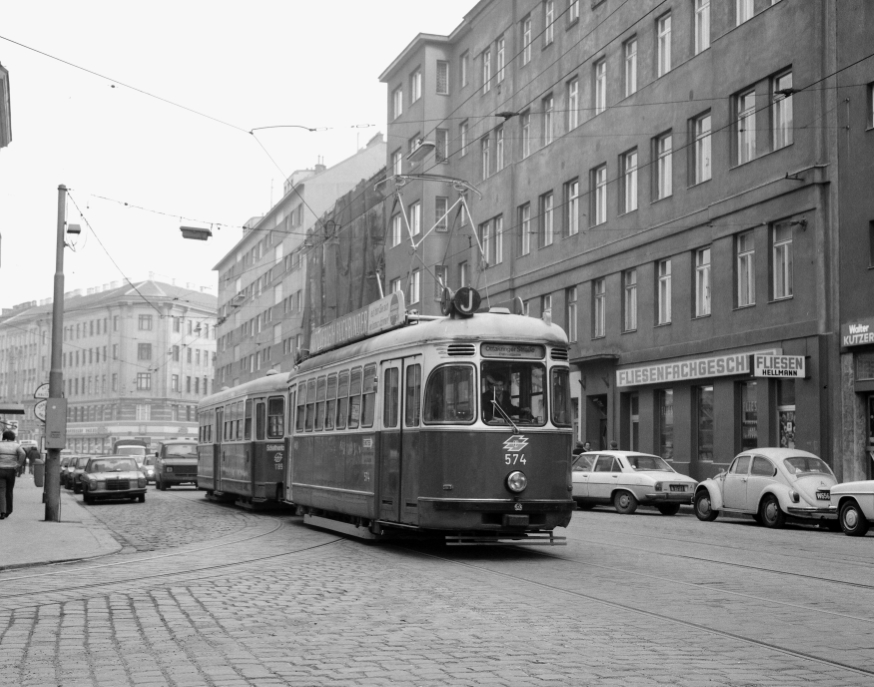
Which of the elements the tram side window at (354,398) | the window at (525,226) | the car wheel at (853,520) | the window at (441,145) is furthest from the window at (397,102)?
the tram side window at (354,398)

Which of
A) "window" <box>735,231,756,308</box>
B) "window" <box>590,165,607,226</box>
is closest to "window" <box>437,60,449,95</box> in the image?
"window" <box>590,165,607,226</box>

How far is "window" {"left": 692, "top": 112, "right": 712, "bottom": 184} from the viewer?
108 feet

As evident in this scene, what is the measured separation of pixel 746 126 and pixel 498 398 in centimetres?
1869

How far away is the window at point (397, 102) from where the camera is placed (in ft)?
186

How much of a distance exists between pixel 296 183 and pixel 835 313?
59.5 meters

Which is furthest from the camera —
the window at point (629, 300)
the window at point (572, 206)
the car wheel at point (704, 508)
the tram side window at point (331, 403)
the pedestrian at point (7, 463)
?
the window at point (572, 206)

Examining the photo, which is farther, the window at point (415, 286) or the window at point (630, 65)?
the window at point (415, 286)

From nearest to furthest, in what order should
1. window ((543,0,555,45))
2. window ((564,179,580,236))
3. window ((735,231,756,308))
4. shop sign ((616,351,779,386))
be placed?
shop sign ((616,351,779,386)), window ((735,231,756,308)), window ((564,179,580,236)), window ((543,0,555,45))

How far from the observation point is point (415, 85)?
54.8m

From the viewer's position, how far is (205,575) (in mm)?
12883

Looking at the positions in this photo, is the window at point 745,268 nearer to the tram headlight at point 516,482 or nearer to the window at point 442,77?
the tram headlight at point 516,482

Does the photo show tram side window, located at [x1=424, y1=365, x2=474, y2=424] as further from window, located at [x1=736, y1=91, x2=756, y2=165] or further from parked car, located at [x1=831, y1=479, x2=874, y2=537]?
window, located at [x1=736, y1=91, x2=756, y2=165]

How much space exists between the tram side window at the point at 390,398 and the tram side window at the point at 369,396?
0.38m

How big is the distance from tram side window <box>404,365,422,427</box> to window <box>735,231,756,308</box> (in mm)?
17093
